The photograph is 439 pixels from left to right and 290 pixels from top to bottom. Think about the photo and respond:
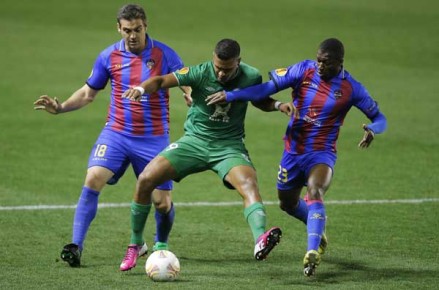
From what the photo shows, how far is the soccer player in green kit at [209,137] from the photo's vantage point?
35.2 feet

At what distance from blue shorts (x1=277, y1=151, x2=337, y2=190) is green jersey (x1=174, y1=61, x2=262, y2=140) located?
652mm

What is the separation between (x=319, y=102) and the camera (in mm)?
11258

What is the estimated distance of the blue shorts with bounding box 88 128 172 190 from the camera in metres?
11.5

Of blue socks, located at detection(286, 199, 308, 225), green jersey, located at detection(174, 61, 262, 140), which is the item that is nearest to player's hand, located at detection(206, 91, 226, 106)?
green jersey, located at detection(174, 61, 262, 140)

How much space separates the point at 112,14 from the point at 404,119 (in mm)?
11345

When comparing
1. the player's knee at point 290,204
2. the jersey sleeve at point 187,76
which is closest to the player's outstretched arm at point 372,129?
the player's knee at point 290,204

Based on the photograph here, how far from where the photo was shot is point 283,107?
10.7m

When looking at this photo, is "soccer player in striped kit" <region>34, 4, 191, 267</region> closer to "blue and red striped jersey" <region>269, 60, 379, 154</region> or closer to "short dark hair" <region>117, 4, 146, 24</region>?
"short dark hair" <region>117, 4, 146, 24</region>

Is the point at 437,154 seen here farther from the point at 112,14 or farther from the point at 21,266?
the point at 112,14

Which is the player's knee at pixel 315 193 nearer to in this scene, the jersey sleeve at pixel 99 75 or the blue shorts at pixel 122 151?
the blue shorts at pixel 122 151

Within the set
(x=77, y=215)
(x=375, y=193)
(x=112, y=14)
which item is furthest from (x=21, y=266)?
(x=112, y=14)

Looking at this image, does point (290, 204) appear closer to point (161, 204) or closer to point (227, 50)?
point (161, 204)

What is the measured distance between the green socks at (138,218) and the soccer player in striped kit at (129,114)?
233 mm

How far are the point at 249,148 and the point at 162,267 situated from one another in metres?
8.45
